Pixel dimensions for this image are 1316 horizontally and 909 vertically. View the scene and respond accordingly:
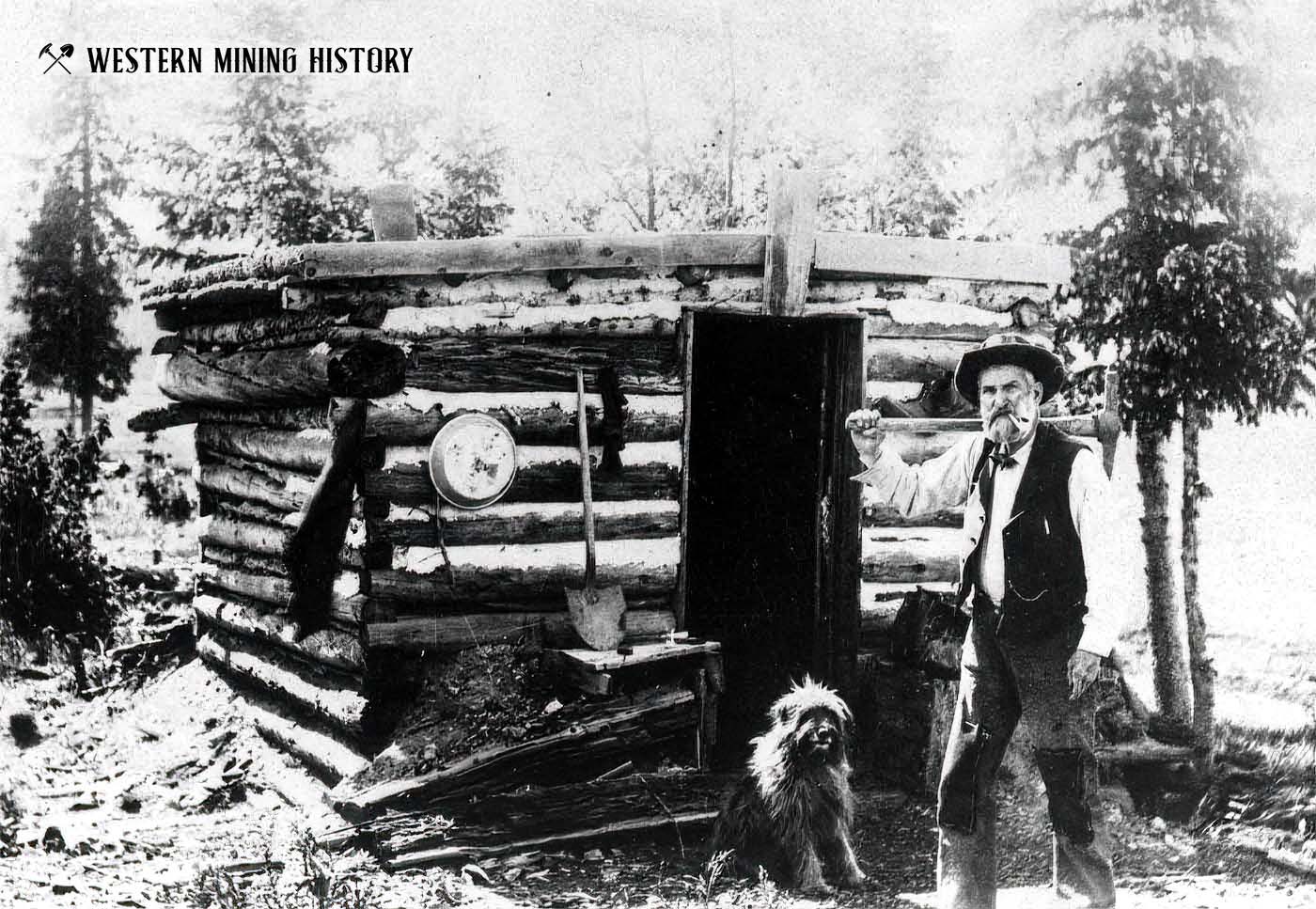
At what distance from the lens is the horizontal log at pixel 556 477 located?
479 cm

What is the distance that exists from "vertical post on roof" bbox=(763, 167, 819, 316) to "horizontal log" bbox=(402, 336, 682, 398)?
0.58 metres

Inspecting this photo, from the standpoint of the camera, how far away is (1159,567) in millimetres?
6484

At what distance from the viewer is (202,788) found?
5.10 metres

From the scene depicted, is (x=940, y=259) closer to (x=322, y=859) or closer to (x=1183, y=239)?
(x=1183, y=239)

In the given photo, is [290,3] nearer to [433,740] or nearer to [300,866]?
[433,740]

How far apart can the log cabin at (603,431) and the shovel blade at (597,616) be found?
0.26ft

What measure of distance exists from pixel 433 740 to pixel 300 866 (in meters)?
0.75

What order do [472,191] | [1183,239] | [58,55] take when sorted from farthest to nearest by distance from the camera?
[472,191] < [1183,239] < [58,55]

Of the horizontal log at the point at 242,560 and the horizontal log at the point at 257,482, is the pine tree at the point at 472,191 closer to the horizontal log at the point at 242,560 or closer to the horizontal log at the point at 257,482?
the horizontal log at the point at 257,482

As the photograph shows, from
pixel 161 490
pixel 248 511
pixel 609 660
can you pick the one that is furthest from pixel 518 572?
pixel 161 490

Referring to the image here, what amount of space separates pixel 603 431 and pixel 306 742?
7.72 ft

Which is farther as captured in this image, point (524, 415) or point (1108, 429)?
point (1108, 429)

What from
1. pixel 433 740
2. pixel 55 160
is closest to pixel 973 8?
pixel 433 740

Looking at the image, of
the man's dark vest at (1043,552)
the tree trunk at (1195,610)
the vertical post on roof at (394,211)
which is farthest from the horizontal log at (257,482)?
the tree trunk at (1195,610)
